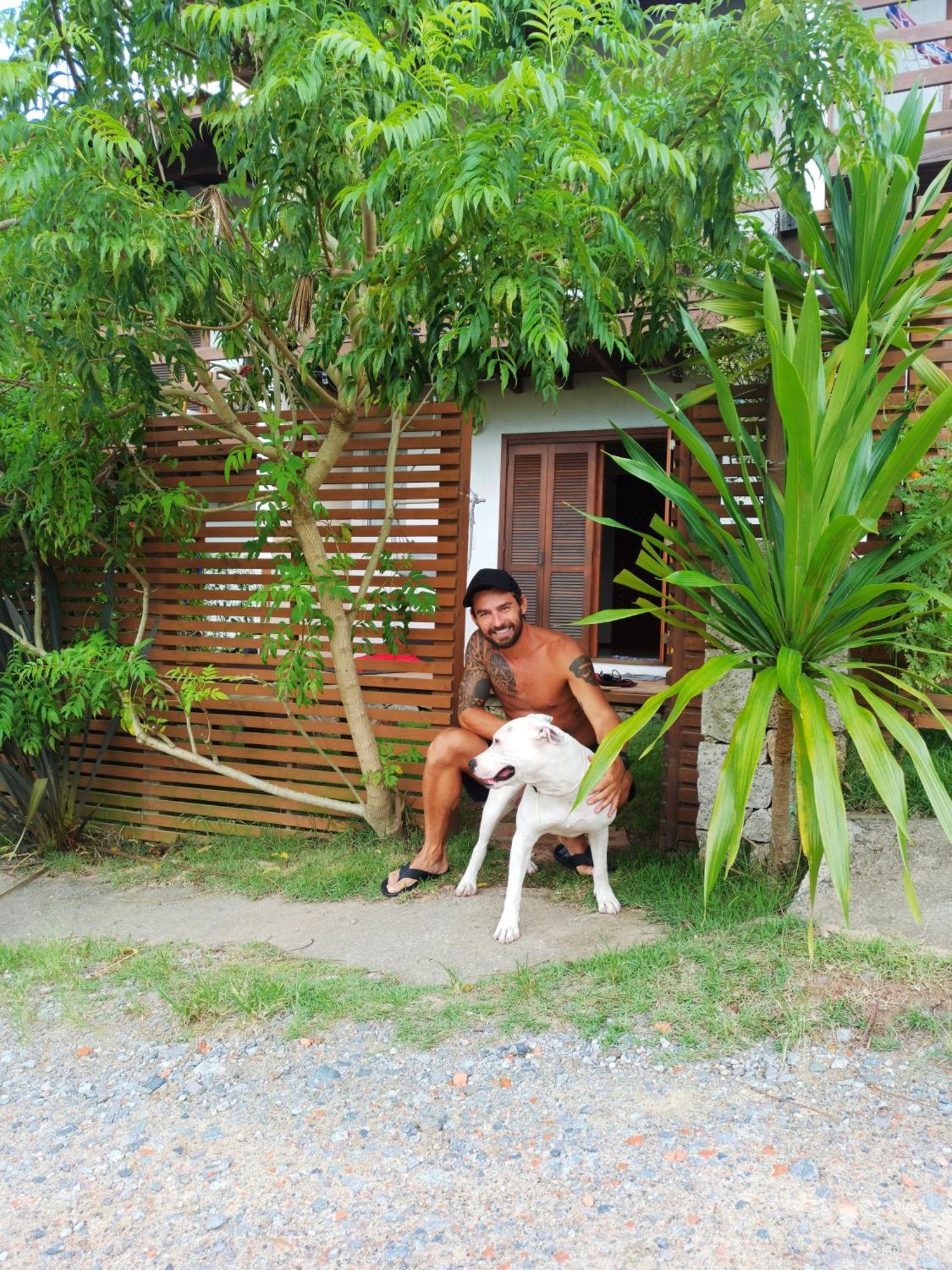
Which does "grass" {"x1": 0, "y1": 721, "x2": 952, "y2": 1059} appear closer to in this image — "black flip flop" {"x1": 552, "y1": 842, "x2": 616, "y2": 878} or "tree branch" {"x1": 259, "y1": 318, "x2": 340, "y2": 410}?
"black flip flop" {"x1": 552, "y1": 842, "x2": 616, "y2": 878}

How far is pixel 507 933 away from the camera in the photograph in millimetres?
3426

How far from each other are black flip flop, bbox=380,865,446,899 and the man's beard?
1041mm

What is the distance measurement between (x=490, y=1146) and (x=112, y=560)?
12.6 feet

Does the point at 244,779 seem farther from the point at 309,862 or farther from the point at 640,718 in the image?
the point at 640,718

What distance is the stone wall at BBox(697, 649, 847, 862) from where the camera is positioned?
12.5ft

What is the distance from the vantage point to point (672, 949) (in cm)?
305

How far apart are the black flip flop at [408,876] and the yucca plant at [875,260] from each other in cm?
256

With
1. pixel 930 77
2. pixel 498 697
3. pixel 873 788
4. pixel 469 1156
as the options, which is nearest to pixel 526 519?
pixel 930 77

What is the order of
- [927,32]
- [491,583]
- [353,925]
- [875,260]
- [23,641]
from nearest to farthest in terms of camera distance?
[875,260] < [353,925] < [491,583] < [23,641] < [927,32]

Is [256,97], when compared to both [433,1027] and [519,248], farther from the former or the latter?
[433,1027]

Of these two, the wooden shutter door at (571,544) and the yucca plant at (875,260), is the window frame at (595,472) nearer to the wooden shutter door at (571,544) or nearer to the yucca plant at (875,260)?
the wooden shutter door at (571,544)

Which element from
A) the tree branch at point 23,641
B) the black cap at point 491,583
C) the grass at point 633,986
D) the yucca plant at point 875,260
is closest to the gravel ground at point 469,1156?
the grass at point 633,986

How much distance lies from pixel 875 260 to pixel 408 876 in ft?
9.90

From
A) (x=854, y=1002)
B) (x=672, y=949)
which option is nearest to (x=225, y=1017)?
(x=672, y=949)
